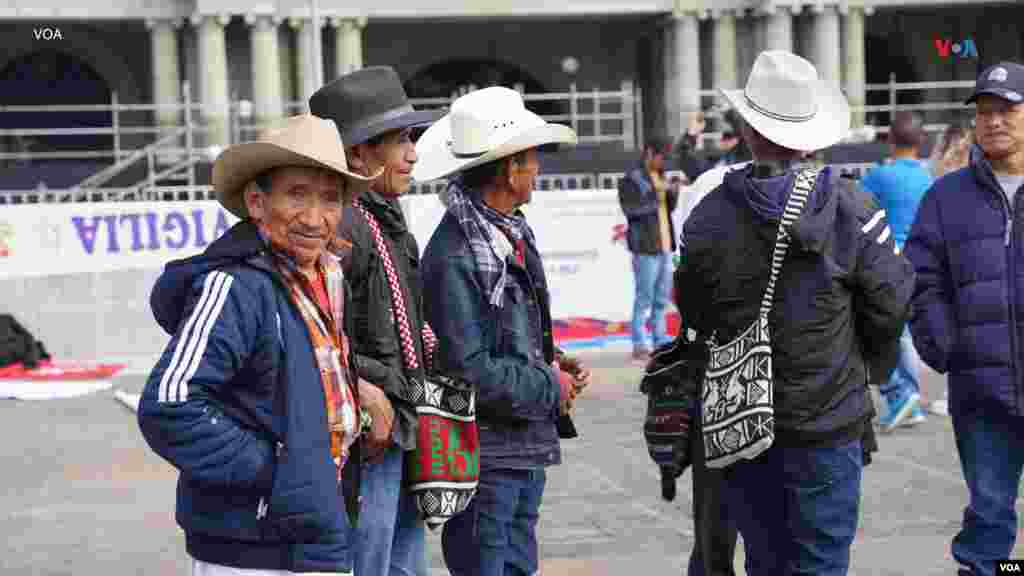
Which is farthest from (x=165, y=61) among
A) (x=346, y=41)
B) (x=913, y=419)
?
(x=913, y=419)

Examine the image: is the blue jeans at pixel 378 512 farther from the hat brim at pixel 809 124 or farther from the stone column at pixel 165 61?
the stone column at pixel 165 61

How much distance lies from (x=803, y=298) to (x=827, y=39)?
27.1m

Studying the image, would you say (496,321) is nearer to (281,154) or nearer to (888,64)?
(281,154)

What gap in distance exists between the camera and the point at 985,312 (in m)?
5.70

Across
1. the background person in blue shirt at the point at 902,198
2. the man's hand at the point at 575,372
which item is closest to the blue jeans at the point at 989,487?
the man's hand at the point at 575,372

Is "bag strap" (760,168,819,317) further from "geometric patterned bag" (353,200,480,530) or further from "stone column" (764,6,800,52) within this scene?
"stone column" (764,6,800,52)

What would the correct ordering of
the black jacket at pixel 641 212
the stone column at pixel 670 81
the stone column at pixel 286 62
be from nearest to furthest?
the black jacket at pixel 641 212, the stone column at pixel 286 62, the stone column at pixel 670 81

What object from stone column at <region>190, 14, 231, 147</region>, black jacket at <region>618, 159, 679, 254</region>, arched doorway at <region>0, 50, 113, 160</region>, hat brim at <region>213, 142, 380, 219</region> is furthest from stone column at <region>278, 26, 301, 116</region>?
hat brim at <region>213, 142, 380, 219</region>

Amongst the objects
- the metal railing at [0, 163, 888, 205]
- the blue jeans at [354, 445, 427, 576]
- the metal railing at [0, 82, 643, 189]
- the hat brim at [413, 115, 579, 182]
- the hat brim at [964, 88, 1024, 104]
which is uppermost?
the metal railing at [0, 82, 643, 189]

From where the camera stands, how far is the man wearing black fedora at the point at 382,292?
A: 4.27 meters

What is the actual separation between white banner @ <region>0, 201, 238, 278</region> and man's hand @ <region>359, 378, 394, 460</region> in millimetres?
11397

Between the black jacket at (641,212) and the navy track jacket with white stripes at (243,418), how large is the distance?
10.6 m

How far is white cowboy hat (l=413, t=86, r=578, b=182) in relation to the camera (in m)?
4.81

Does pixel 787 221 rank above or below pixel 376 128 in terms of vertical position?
below
